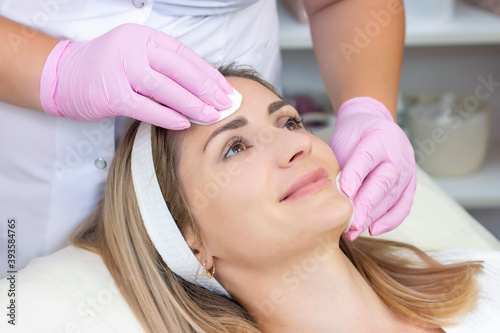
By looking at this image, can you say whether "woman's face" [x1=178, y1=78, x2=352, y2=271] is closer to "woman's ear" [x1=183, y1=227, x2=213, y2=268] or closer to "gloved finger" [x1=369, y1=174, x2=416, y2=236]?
"woman's ear" [x1=183, y1=227, x2=213, y2=268]

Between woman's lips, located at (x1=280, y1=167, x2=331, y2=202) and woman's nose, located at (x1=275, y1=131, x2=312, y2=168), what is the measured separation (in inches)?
1.5

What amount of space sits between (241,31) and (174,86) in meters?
A: 0.42

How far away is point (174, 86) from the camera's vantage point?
1.08m

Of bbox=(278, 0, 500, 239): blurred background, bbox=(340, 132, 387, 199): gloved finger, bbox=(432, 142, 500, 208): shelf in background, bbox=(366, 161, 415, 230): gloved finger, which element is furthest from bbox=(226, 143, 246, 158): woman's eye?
bbox=(432, 142, 500, 208): shelf in background

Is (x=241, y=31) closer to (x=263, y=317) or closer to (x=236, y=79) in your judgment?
(x=236, y=79)

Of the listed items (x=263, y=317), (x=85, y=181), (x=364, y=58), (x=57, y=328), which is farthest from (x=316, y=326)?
(x=364, y=58)

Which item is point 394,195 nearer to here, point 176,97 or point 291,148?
point 291,148

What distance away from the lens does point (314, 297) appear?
114 cm

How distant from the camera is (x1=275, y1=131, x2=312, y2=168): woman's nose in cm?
110

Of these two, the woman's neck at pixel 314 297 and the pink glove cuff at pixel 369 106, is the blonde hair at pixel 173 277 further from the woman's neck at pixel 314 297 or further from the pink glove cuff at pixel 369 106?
the pink glove cuff at pixel 369 106

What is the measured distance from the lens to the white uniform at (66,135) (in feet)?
4.06

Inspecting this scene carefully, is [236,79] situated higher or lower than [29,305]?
higher

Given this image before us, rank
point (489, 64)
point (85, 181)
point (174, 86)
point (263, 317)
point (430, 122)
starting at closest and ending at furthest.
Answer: point (174, 86)
point (263, 317)
point (85, 181)
point (430, 122)
point (489, 64)

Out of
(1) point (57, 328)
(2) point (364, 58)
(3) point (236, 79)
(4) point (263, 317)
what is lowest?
(4) point (263, 317)
